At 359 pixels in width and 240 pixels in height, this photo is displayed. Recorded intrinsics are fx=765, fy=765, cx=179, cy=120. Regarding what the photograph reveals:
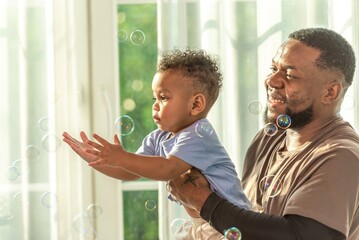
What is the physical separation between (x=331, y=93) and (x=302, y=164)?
23 centimetres

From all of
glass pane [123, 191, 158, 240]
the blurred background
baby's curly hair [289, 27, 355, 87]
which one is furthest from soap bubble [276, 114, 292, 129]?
glass pane [123, 191, 158, 240]

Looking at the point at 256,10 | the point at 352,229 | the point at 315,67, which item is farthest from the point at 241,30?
the point at 352,229

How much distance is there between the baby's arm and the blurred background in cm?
127

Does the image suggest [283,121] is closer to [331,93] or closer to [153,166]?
[331,93]

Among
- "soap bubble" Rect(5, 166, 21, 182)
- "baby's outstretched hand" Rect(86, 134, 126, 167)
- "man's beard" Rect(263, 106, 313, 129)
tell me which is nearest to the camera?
"baby's outstretched hand" Rect(86, 134, 126, 167)

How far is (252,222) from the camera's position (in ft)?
5.70

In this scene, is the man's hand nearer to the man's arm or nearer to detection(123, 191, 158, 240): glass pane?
the man's arm

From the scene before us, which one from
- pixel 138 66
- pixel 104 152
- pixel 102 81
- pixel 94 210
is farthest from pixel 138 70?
pixel 104 152

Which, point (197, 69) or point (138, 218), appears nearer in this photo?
point (197, 69)

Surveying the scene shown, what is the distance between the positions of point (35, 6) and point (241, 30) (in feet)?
2.80

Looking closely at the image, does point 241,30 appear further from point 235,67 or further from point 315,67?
point 315,67

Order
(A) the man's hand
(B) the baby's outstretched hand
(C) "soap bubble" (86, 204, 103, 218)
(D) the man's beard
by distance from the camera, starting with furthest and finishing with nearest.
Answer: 1. (C) "soap bubble" (86, 204, 103, 218)
2. (D) the man's beard
3. (A) the man's hand
4. (B) the baby's outstretched hand

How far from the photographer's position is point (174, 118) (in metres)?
1.92

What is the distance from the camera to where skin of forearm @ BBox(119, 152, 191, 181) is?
1694 mm
